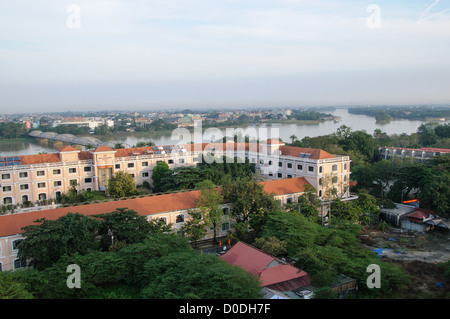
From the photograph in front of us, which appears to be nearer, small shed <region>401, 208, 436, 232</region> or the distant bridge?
small shed <region>401, 208, 436, 232</region>

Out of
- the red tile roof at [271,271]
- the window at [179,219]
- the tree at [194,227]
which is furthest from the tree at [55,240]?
the red tile roof at [271,271]

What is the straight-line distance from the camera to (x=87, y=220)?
34.3 ft

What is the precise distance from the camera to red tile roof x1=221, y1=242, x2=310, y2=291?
885cm

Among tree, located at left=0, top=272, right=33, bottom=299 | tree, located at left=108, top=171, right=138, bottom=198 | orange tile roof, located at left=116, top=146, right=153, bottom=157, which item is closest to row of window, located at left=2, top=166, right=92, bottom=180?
orange tile roof, located at left=116, top=146, right=153, bottom=157

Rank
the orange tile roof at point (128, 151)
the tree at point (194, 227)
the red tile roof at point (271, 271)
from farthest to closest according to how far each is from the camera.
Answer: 1. the orange tile roof at point (128, 151)
2. the tree at point (194, 227)
3. the red tile roof at point (271, 271)

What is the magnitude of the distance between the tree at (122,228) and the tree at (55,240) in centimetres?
57

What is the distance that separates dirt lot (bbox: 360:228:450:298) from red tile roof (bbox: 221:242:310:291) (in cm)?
274

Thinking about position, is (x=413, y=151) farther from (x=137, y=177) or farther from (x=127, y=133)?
(x=127, y=133)

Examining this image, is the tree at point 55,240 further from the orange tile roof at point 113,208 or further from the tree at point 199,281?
the tree at point 199,281

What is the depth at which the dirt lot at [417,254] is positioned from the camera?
962 cm

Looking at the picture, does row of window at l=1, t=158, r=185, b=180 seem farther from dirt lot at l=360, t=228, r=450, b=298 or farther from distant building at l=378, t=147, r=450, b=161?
distant building at l=378, t=147, r=450, b=161
